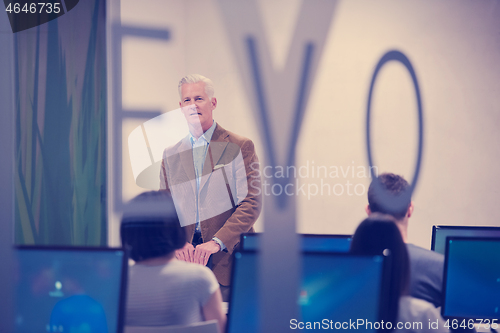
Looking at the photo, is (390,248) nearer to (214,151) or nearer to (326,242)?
(326,242)

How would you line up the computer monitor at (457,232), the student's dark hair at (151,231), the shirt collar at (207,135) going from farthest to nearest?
the shirt collar at (207,135) < the computer monitor at (457,232) < the student's dark hair at (151,231)

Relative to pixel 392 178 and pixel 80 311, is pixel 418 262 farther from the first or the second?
pixel 80 311

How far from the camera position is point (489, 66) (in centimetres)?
315

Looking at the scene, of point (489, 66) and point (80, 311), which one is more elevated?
point (489, 66)

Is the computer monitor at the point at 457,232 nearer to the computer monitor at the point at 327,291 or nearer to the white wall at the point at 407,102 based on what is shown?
the computer monitor at the point at 327,291

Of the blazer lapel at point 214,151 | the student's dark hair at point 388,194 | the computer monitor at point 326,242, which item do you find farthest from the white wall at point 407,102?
the computer monitor at point 326,242

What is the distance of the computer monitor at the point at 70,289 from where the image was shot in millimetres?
1082

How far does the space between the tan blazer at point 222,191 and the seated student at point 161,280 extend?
87 centimetres

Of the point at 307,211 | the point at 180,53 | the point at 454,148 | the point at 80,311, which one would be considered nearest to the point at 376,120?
the point at 454,148

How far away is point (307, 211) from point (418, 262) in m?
1.84

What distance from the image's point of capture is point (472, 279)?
130cm

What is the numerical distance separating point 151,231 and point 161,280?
0.54 ft

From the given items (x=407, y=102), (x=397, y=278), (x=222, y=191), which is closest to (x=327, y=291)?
A: (x=397, y=278)

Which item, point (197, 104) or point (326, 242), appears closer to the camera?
point (326, 242)
